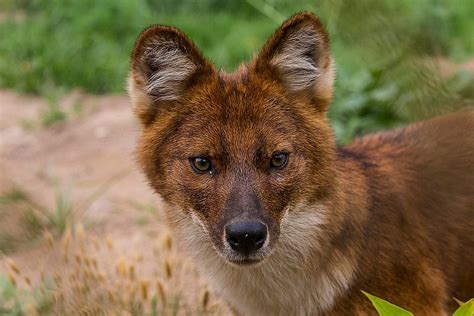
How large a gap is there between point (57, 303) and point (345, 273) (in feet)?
5.03

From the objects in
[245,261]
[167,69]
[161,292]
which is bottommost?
[161,292]

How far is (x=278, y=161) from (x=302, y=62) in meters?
0.54

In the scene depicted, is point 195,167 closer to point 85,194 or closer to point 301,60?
point 301,60

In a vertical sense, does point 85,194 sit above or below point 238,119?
below

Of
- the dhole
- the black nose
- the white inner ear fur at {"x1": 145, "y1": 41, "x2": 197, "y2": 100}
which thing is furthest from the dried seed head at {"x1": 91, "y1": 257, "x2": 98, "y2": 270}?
the black nose

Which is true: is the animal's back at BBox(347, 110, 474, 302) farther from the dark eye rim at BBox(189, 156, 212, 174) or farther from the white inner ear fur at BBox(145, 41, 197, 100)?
the white inner ear fur at BBox(145, 41, 197, 100)

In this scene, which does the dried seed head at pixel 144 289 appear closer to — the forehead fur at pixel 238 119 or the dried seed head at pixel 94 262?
the dried seed head at pixel 94 262

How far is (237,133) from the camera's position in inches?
153

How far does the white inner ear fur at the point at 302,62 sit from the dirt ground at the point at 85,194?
4.21ft

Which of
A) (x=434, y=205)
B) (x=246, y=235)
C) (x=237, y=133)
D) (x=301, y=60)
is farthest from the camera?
(x=434, y=205)

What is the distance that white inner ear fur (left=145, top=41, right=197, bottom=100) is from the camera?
4.05m

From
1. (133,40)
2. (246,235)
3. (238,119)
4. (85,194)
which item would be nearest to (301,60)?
(238,119)

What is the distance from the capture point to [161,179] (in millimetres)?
4148

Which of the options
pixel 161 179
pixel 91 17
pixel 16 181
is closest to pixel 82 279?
pixel 161 179
